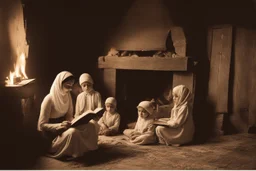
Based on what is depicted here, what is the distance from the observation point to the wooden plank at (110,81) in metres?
8.54

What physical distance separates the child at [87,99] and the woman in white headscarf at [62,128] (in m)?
1.41

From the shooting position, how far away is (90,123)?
5.84 m

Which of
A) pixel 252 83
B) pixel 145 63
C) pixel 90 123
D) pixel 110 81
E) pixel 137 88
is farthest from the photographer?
pixel 137 88

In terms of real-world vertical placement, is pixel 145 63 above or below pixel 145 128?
above

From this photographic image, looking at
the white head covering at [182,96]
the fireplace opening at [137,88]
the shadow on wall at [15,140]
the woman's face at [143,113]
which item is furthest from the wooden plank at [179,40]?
the shadow on wall at [15,140]

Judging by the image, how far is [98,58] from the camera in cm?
877

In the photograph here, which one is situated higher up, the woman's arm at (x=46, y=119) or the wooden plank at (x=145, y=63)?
the wooden plank at (x=145, y=63)

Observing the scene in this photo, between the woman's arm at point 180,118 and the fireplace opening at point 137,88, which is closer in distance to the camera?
the woman's arm at point 180,118

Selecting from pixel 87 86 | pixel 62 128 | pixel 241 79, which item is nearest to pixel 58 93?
pixel 62 128

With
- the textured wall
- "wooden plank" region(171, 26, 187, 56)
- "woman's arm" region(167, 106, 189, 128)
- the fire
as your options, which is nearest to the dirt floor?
"woman's arm" region(167, 106, 189, 128)

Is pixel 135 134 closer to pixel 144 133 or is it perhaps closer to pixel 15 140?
pixel 144 133

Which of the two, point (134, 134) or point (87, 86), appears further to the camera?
point (87, 86)

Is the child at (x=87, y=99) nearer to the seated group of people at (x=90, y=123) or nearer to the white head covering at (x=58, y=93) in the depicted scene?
the seated group of people at (x=90, y=123)

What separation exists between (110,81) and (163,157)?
3.33 m
